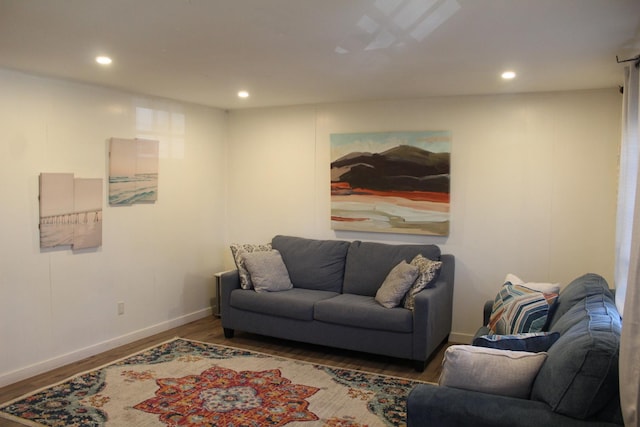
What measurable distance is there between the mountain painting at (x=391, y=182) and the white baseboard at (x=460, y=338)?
1.00 meters

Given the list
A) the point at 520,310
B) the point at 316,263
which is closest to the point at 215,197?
the point at 316,263

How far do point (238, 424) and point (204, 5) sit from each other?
2450 millimetres

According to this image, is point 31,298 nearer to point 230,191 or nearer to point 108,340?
point 108,340

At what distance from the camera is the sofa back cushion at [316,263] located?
5156mm

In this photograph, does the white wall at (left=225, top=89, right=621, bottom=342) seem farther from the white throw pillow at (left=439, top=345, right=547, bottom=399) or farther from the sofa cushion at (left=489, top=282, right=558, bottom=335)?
the white throw pillow at (left=439, top=345, right=547, bottom=399)

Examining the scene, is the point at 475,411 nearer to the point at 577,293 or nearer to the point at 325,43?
the point at 577,293

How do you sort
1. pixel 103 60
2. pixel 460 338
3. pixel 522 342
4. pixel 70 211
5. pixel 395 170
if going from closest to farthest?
pixel 522 342
pixel 103 60
pixel 70 211
pixel 460 338
pixel 395 170

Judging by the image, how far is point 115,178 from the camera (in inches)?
186

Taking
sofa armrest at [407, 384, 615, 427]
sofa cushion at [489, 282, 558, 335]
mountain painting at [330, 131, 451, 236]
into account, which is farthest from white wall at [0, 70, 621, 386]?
sofa armrest at [407, 384, 615, 427]

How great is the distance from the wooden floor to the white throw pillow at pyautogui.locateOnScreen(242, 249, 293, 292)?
535 millimetres

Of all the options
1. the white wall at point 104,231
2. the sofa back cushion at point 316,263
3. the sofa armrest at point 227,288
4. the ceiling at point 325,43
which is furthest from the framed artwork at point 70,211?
the sofa back cushion at point 316,263

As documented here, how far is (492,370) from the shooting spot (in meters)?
2.19

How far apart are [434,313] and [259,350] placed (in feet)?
5.33

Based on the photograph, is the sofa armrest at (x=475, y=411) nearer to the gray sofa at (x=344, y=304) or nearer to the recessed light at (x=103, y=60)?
the gray sofa at (x=344, y=304)
